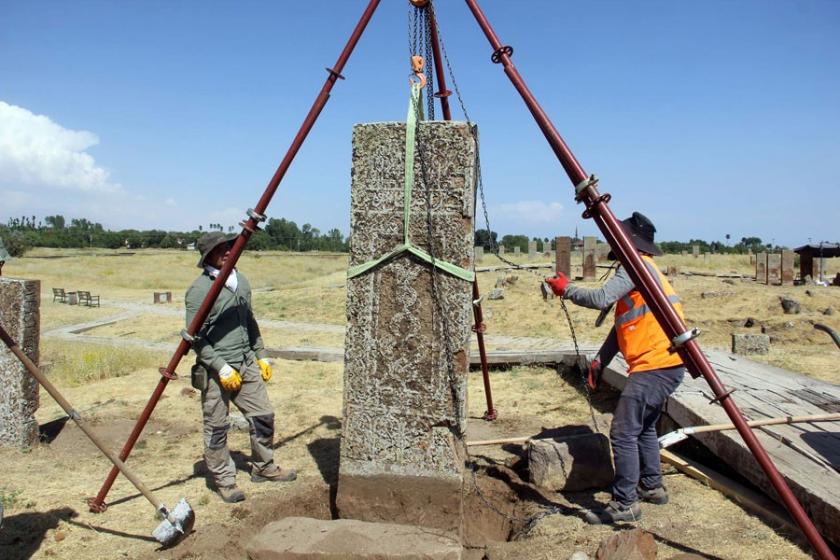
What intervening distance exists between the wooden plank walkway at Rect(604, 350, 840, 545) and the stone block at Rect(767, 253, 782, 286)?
15.7 m

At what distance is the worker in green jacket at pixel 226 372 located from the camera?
434cm

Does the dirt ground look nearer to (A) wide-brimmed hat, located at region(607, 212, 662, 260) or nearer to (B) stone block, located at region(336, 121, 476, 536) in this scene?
(B) stone block, located at region(336, 121, 476, 536)

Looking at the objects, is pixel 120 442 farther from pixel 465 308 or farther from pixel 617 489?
pixel 617 489

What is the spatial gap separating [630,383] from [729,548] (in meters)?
1.08

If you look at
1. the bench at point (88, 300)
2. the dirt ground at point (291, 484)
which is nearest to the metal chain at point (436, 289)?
the dirt ground at point (291, 484)

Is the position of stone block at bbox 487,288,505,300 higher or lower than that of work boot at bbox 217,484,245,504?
higher

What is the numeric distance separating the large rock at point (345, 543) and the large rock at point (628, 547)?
76 centimetres

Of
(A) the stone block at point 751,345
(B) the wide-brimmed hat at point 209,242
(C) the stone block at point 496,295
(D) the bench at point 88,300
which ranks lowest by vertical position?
(D) the bench at point 88,300

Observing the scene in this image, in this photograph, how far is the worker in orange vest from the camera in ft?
12.7

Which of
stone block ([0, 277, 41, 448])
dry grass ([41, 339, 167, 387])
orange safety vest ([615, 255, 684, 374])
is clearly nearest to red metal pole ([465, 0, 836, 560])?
orange safety vest ([615, 255, 684, 374])

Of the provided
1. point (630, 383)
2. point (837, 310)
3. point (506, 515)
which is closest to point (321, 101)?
point (630, 383)

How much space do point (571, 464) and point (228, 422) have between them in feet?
8.17

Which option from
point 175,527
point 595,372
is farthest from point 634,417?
point 175,527

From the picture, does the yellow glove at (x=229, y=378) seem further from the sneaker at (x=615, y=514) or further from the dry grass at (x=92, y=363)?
the dry grass at (x=92, y=363)
